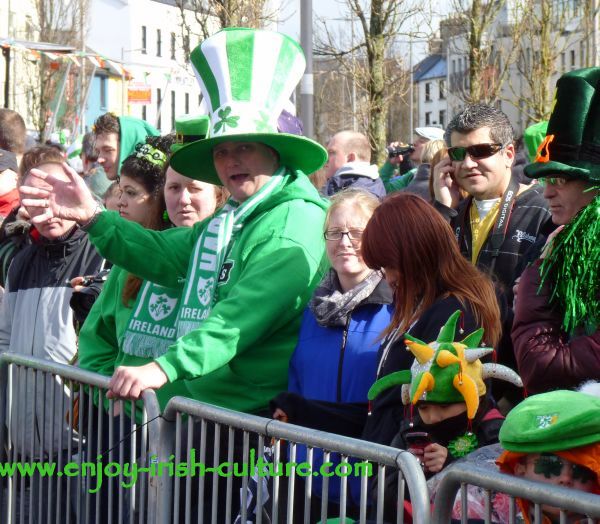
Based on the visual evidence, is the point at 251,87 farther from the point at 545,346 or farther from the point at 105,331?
the point at 545,346

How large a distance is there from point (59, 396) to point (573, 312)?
201cm

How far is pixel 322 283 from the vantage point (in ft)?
12.6

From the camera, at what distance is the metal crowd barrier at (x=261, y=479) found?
259cm

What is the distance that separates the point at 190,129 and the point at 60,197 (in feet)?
2.23

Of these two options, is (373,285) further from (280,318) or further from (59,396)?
(59,396)

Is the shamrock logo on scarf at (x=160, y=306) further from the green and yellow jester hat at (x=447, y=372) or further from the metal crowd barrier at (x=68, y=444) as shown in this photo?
the green and yellow jester hat at (x=447, y=372)

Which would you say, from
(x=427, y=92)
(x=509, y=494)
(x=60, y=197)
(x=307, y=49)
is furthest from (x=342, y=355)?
(x=427, y=92)

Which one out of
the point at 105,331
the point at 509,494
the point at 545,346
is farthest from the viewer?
the point at 105,331

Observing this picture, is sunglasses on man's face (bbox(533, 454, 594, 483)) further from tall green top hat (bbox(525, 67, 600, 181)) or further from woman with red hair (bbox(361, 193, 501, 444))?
tall green top hat (bbox(525, 67, 600, 181))

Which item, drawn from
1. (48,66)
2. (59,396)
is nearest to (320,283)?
(59,396)

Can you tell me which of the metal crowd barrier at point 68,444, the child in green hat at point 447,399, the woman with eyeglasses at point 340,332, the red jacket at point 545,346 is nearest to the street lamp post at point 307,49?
the metal crowd barrier at point 68,444

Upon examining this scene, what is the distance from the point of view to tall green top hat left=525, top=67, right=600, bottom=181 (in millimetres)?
3311

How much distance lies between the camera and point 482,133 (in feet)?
16.5

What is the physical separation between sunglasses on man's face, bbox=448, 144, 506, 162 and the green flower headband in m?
1.39
